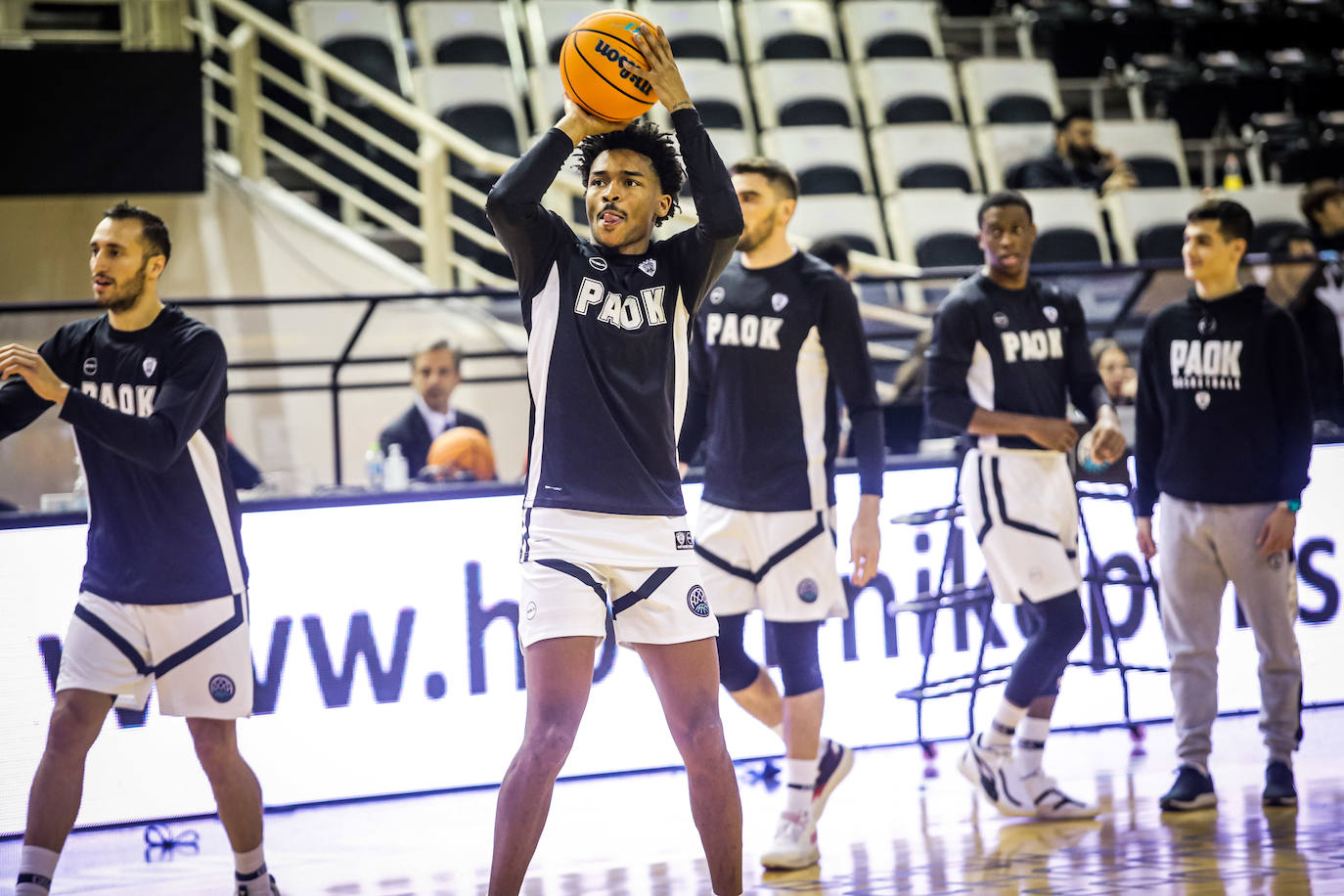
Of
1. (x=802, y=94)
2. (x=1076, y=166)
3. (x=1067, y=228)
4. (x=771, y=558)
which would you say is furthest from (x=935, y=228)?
(x=771, y=558)

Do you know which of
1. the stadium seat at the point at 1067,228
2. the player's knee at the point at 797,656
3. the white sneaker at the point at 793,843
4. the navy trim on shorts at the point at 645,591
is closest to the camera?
the navy trim on shorts at the point at 645,591

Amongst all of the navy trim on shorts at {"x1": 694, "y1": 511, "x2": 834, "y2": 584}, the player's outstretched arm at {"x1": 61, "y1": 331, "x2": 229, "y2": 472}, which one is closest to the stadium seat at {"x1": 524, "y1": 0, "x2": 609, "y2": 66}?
the navy trim on shorts at {"x1": 694, "y1": 511, "x2": 834, "y2": 584}

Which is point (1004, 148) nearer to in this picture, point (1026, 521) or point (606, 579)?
point (1026, 521)

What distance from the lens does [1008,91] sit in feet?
37.2

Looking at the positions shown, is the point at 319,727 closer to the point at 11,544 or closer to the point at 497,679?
the point at 497,679

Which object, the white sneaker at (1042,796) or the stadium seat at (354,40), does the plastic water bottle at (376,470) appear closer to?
the white sneaker at (1042,796)

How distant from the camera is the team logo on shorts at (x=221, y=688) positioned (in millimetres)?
3580

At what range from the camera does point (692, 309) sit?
3.16 meters

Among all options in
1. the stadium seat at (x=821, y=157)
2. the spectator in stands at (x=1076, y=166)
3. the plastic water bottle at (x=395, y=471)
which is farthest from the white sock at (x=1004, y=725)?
the stadium seat at (x=821, y=157)

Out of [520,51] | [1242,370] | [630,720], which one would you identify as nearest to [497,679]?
[630,720]

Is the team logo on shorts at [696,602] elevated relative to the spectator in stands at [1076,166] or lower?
lower

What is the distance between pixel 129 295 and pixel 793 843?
229 cm

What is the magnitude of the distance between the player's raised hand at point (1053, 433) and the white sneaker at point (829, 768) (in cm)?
112

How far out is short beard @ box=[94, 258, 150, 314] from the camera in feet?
11.8
